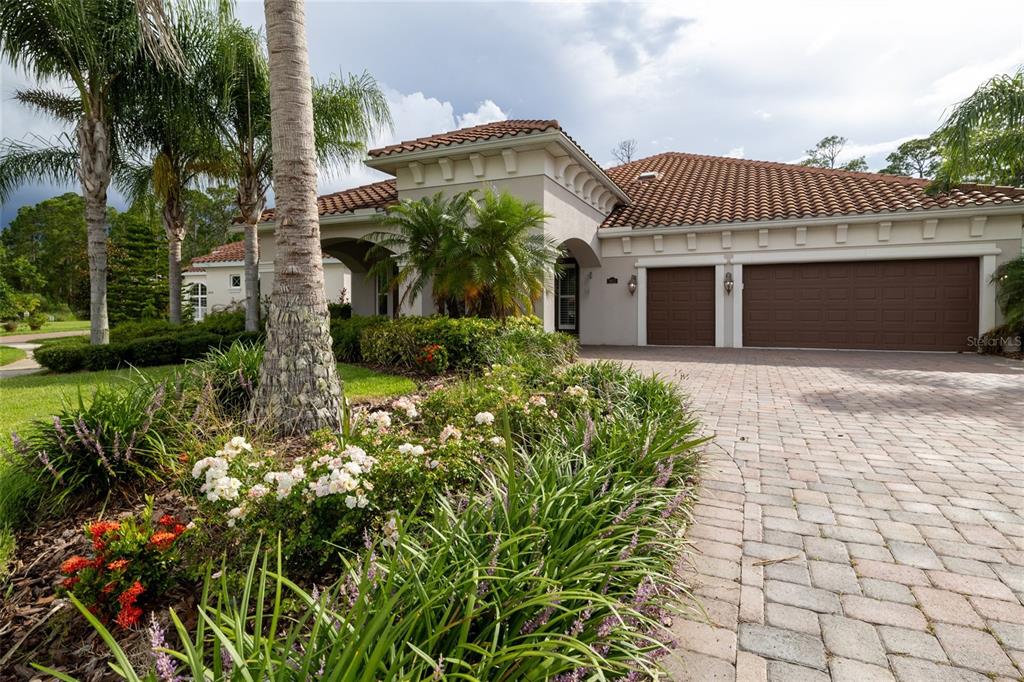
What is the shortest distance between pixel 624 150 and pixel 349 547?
114ft

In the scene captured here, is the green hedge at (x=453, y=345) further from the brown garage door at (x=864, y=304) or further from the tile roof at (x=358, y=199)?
the brown garage door at (x=864, y=304)

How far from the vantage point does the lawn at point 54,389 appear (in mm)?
5641

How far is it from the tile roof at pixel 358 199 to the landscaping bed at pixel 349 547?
34.4ft

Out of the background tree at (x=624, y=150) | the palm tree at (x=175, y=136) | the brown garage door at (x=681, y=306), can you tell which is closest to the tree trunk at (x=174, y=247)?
the palm tree at (x=175, y=136)

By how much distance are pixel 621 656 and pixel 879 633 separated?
1.21 meters

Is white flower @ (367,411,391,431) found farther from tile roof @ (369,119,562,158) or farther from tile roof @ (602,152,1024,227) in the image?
tile roof @ (602,152,1024,227)

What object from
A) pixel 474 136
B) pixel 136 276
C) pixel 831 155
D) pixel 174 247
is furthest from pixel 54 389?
pixel 831 155

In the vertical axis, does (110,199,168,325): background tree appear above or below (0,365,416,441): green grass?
above

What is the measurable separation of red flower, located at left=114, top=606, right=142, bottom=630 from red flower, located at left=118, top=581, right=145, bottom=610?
0.06 ft

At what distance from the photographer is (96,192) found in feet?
34.5

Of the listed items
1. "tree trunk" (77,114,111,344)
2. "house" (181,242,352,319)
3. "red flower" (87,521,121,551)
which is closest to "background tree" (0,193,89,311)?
"house" (181,242,352,319)

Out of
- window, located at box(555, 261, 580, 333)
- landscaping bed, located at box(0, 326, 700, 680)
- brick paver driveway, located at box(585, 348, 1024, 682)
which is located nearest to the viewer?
landscaping bed, located at box(0, 326, 700, 680)

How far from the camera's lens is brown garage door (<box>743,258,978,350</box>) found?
1255 cm

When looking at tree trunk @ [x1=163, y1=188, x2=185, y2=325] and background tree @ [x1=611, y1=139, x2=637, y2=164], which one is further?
background tree @ [x1=611, y1=139, x2=637, y2=164]
